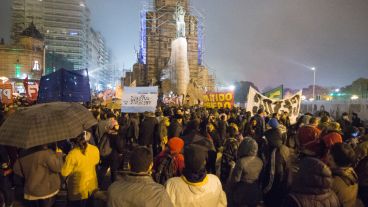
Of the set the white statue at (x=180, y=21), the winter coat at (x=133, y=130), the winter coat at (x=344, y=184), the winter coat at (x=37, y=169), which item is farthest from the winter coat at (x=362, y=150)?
the white statue at (x=180, y=21)

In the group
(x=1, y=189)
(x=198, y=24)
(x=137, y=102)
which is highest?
(x=198, y=24)

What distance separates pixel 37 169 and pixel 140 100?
6051mm

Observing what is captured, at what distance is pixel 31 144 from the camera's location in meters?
3.76

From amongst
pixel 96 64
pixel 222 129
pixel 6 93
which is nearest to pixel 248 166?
pixel 222 129

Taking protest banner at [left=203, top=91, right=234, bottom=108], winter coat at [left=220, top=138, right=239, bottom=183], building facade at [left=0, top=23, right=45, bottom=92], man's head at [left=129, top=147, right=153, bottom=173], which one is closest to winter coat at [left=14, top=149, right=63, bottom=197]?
man's head at [left=129, top=147, right=153, bottom=173]

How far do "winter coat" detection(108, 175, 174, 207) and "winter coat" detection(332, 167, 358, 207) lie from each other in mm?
2186

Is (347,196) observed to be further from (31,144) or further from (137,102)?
(137,102)

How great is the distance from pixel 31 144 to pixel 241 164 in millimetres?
2861

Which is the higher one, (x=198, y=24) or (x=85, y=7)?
(x=85, y=7)

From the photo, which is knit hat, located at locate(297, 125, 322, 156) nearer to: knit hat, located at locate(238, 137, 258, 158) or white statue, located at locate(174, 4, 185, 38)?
knit hat, located at locate(238, 137, 258, 158)

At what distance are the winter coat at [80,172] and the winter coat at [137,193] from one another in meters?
2.03

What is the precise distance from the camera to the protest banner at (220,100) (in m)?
16.2

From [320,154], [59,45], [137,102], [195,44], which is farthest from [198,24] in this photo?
[320,154]

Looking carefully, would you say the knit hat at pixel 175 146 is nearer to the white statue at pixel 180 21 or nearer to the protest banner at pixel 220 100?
the protest banner at pixel 220 100
